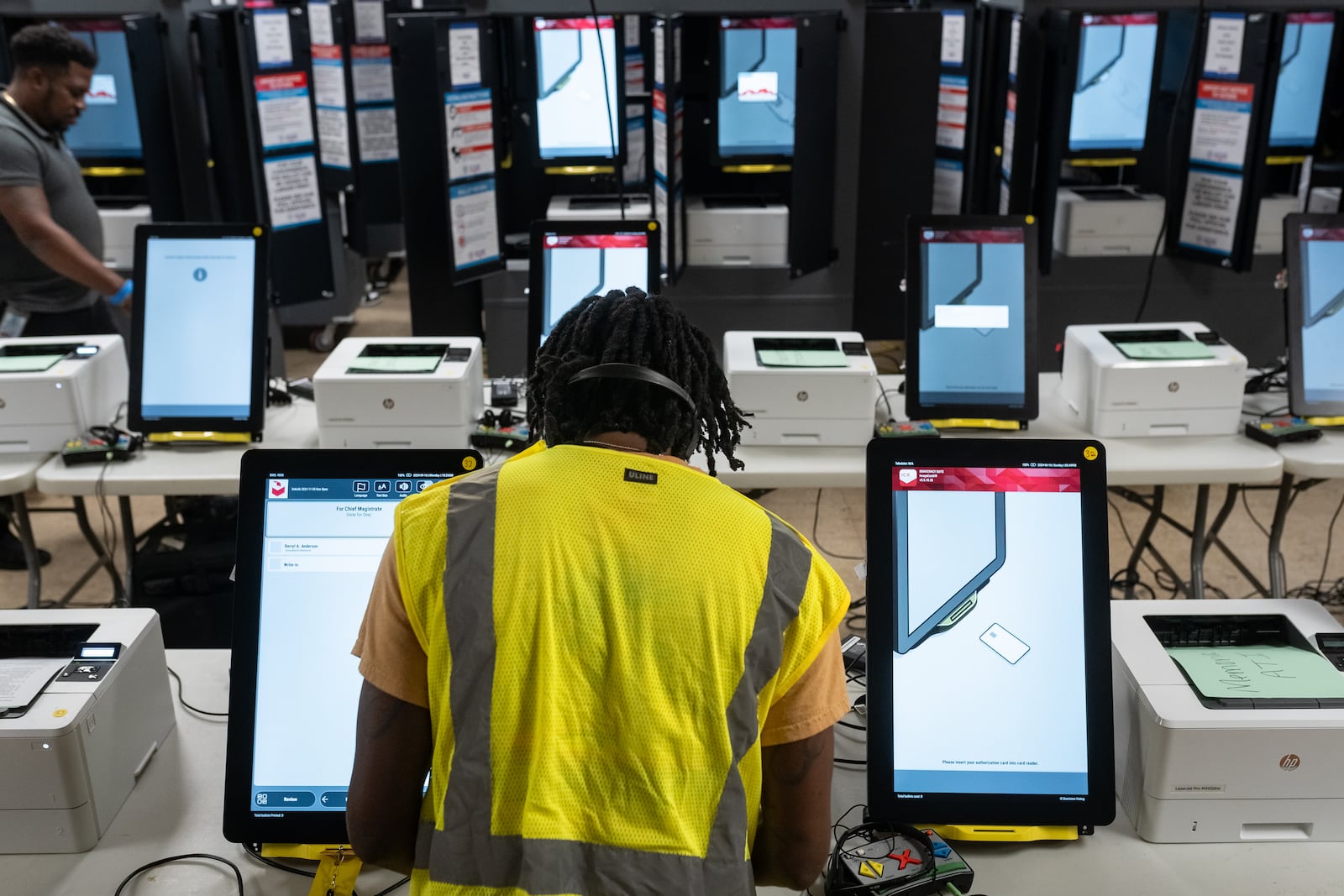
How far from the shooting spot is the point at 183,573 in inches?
114

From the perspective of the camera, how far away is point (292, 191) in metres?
4.98

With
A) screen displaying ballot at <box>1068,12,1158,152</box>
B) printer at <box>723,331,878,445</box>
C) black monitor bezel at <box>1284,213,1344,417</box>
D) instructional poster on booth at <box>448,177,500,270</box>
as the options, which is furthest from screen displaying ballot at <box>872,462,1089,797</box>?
screen displaying ballot at <box>1068,12,1158,152</box>

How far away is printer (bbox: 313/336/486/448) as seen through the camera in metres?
2.79

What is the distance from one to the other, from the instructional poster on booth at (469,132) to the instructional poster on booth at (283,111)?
97 centimetres

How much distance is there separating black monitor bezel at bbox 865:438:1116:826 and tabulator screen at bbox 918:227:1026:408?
56.2 inches

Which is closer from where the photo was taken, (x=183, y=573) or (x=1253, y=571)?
(x=183, y=573)

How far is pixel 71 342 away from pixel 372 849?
227 centimetres

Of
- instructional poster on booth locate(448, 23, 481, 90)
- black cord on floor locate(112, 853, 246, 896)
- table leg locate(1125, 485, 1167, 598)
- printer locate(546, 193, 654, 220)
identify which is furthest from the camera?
printer locate(546, 193, 654, 220)

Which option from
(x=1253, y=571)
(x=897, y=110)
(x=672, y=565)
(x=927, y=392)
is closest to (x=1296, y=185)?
(x=897, y=110)

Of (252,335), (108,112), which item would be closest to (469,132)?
(108,112)

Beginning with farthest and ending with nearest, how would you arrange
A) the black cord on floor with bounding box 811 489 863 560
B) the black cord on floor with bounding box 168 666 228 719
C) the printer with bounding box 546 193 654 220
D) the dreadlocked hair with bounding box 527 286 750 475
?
the printer with bounding box 546 193 654 220 < the black cord on floor with bounding box 811 489 863 560 < the black cord on floor with bounding box 168 666 228 719 < the dreadlocked hair with bounding box 527 286 750 475

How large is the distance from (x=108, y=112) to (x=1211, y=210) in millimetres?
4409

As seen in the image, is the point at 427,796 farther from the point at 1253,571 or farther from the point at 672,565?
the point at 1253,571

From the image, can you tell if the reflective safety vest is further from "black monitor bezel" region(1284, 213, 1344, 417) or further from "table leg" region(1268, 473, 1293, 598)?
"table leg" region(1268, 473, 1293, 598)
